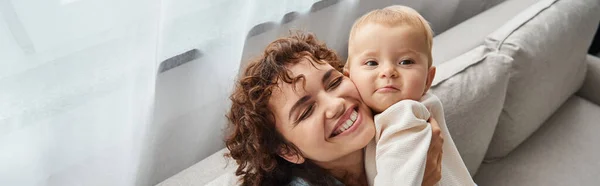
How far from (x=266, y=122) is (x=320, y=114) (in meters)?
0.10

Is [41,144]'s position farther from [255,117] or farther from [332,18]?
[332,18]

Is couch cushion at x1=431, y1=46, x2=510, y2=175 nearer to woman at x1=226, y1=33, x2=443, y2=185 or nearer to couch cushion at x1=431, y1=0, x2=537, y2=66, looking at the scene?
couch cushion at x1=431, y1=0, x2=537, y2=66

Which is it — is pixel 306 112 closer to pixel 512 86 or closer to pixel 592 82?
pixel 512 86

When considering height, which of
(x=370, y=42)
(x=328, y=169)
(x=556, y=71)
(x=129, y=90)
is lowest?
(x=556, y=71)

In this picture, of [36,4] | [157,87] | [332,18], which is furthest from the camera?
[332,18]

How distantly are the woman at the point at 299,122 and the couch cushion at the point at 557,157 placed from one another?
658 mm

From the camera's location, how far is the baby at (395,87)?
2.28ft

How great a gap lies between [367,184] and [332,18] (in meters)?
0.53

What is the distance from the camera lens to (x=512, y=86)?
1208mm

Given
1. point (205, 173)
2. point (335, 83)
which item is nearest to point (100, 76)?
point (205, 173)

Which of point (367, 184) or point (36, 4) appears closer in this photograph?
point (36, 4)

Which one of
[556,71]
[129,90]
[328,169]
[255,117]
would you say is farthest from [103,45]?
[556,71]

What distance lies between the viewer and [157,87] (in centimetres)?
93

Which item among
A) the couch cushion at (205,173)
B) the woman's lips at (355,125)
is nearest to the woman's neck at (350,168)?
the woman's lips at (355,125)
